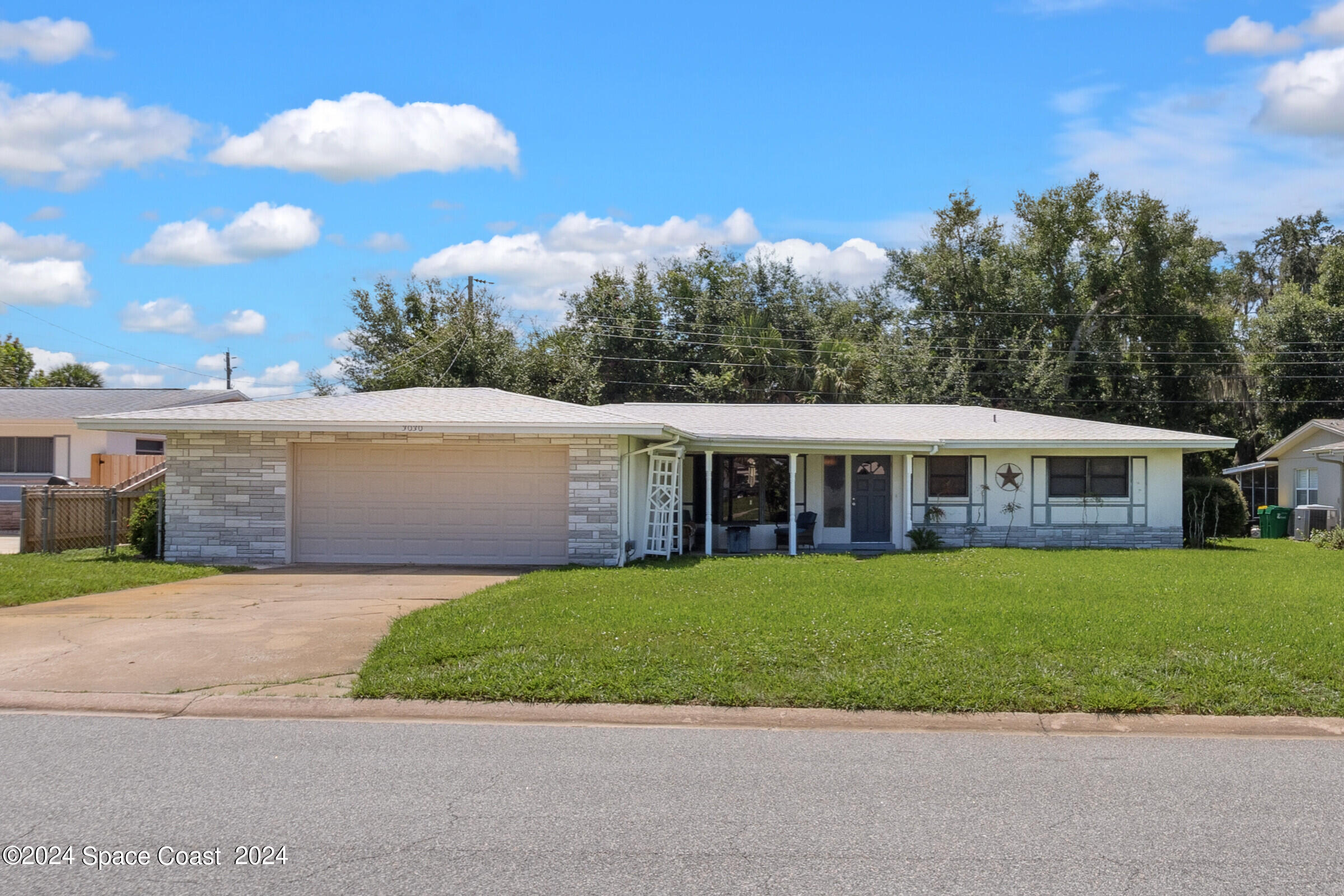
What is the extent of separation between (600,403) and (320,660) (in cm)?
3094

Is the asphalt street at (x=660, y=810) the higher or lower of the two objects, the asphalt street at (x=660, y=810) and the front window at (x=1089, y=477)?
the lower

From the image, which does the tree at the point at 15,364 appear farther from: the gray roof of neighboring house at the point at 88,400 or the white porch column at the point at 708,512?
the white porch column at the point at 708,512

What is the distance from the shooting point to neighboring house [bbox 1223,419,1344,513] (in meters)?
26.5

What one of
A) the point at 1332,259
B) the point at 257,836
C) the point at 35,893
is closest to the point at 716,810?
the point at 257,836

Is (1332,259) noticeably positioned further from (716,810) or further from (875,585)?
(716,810)

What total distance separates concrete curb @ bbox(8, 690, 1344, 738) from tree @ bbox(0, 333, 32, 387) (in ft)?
154

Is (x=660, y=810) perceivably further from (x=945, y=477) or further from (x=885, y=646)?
(x=945, y=477)

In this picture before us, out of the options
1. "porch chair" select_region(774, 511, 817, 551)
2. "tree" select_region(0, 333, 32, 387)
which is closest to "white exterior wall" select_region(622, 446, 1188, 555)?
"porch chair" select_region(774, 511, 817, 551)

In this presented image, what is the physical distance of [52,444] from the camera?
27.2 metres

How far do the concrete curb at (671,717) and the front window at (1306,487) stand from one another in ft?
83.0

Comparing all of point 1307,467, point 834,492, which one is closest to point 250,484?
point 834,492

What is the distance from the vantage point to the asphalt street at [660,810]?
4570 mm

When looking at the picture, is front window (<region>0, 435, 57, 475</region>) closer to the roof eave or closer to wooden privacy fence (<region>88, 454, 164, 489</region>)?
wooden privacy fence (<region>88, 454, 164, 489</region>)

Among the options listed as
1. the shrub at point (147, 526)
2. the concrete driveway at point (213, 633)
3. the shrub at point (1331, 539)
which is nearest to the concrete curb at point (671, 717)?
the concrete driveway at point (213, 633)
